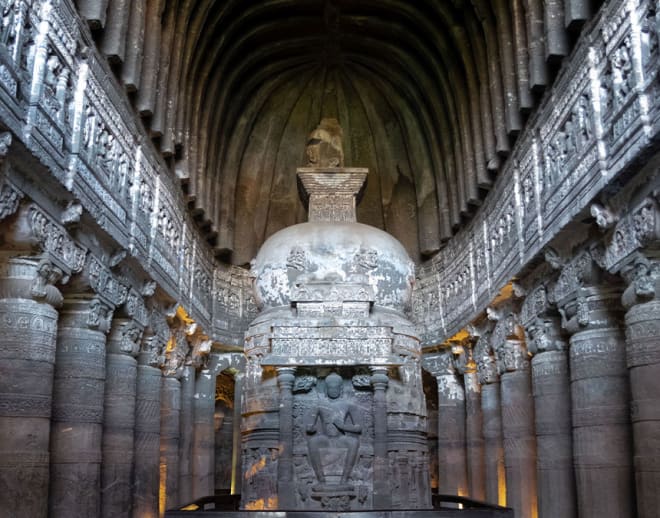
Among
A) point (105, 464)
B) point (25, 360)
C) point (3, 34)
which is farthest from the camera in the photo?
point (105, 464)

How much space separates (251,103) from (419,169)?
5.44 metres

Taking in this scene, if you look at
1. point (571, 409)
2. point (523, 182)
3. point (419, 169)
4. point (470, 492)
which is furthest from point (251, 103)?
point (571, 409)

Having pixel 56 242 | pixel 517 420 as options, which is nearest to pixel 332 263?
pixel 517 420

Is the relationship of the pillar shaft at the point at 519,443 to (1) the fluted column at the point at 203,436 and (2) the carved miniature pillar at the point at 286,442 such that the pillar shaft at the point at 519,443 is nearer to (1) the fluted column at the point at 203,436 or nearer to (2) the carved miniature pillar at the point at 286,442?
(2) the carved miniature pillar at the point at 286,442

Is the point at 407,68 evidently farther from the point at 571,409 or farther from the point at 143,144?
the point at 571,409

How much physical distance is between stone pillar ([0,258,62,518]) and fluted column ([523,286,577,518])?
8082mm

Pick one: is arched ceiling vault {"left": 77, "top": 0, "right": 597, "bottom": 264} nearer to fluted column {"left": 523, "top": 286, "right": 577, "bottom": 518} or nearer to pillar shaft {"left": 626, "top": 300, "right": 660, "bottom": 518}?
fluted column {"left": 523, "top": 286, "right": 577, "bottom": 518}

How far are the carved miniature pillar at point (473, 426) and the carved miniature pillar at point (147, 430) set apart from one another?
8131mm

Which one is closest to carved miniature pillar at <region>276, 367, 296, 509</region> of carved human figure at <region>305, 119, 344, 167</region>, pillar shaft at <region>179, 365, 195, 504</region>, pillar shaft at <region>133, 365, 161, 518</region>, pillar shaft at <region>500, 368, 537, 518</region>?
pillar shaft at <region>133, 365, 161, 518</region>

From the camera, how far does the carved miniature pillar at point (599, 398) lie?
1130 centimetres

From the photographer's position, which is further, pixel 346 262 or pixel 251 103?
pixel 251 103

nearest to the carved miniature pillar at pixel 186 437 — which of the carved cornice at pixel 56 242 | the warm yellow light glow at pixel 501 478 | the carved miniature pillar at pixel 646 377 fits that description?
the warm yellow light glow at pixel 501 478

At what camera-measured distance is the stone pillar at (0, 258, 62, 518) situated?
9422mm

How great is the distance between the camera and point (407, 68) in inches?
881
